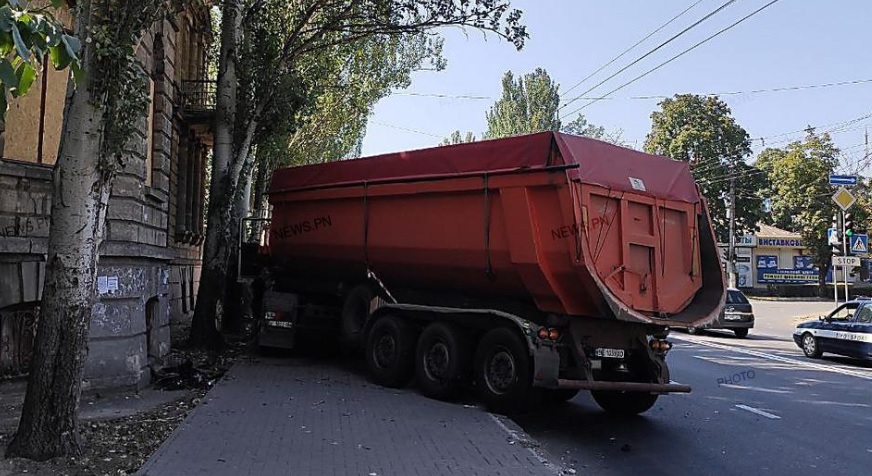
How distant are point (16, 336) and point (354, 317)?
→ 4812 mm

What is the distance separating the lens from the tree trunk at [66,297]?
576 centimetres

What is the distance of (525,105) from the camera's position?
43375 mm

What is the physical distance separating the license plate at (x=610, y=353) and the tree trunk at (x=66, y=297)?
17.9ft

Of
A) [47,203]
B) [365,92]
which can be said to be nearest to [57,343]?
[47,203]

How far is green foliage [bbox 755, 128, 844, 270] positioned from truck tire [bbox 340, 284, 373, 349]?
44.7m

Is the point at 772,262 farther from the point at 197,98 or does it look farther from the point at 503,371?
the point at 503,371

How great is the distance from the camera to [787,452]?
24.1 ft

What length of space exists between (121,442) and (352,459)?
2.22 meters

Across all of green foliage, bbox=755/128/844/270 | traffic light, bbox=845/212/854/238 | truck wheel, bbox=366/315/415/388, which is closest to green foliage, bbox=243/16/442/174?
truck wheel, bbox=366/315/415/388

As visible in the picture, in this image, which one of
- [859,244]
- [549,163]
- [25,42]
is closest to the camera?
[25,42]

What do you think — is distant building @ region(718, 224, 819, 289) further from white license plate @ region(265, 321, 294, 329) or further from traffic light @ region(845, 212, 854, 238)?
white license plate @ region(265, 321, 294, 329)
